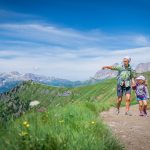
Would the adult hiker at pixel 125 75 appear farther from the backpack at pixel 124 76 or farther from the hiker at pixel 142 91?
the hiker at pixel 142 91

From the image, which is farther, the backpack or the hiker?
the hiker

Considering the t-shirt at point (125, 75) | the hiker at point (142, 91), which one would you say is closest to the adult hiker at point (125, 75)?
the t-shirt at point (125, 75)

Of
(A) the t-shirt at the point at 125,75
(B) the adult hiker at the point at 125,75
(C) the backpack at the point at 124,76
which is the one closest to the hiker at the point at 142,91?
(B) the adult hiker at the point at 125,75

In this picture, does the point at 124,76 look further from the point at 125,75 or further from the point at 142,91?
the point at 142,91

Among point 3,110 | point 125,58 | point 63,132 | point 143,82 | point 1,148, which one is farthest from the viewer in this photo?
point 143,82

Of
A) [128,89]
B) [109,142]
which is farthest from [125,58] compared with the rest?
[109,142]

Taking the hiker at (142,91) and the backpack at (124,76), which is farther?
the hiker at (142,91)

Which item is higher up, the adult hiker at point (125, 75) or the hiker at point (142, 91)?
the adult hiker at point (125, 75)

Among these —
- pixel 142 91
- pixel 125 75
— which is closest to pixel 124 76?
pixel 125 75

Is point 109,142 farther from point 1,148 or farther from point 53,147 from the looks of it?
point 1,148

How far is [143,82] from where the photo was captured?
1956cm

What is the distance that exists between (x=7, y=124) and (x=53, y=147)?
57.4 inches

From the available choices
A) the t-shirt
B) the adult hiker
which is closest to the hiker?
the adult hiker

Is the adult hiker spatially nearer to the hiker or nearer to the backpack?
the backpack
